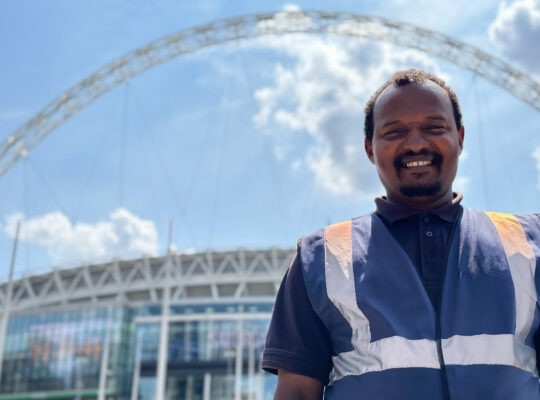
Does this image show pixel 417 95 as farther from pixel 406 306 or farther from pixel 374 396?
pixel 374 396

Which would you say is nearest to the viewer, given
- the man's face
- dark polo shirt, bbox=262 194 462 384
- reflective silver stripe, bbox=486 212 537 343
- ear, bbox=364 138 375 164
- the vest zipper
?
the vest zipper

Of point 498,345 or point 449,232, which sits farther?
point 449,232

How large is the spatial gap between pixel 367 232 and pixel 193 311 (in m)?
70.9

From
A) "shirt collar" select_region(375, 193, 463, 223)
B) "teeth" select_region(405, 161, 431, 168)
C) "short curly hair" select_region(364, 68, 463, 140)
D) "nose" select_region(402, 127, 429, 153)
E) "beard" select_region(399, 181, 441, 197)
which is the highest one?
"short curly hair" select_region(364, 68, 463, 140)

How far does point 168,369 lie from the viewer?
6850cm

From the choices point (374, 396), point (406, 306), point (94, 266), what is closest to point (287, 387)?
point (374, 396)

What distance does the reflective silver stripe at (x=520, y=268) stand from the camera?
7.16ft

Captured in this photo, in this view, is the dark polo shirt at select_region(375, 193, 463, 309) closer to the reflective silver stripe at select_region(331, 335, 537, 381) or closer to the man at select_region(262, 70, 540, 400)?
the man at select_region(262, 70, 540, 400)

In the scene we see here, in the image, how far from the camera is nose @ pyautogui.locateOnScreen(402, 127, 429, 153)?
94.6 inches

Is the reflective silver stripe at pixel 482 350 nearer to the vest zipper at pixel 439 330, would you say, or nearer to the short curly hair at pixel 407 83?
the vest zipper at pixel 439 330

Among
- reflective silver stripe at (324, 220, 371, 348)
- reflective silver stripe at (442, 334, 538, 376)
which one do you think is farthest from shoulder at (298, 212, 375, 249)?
reflective silver stripe at (442, 334, 538, 376)

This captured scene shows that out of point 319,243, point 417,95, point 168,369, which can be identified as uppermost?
point 168,369

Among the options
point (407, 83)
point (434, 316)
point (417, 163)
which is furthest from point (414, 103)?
point (434, 316)

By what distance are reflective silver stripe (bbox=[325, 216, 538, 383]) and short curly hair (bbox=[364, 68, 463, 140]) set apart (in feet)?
1.68
